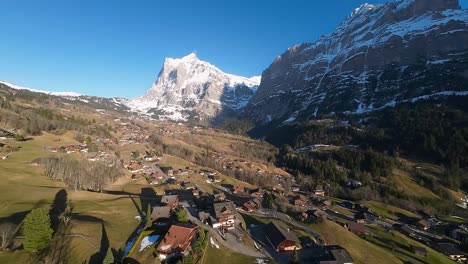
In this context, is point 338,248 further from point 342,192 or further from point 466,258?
point 342,192

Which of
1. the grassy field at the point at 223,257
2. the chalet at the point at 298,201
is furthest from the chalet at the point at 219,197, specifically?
the chalet at the point at 298,201

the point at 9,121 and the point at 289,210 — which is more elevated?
the point at 9,121

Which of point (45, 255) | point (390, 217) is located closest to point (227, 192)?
point (390, 217)

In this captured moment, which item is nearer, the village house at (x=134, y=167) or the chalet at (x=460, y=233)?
the chalet at (x=460, y=233)

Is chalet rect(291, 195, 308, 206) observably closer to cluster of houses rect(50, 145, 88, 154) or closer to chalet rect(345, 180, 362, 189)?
chalet rect(345, 180, 362, 189)

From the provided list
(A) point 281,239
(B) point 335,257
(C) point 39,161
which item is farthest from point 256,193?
(C) point 39,161

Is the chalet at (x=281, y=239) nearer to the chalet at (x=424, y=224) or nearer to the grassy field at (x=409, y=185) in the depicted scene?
the chalet at (x=424, y=224)

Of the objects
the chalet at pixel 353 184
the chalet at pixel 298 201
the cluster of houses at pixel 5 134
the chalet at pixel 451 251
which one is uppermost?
the cluster of houses at pixel 5 134
